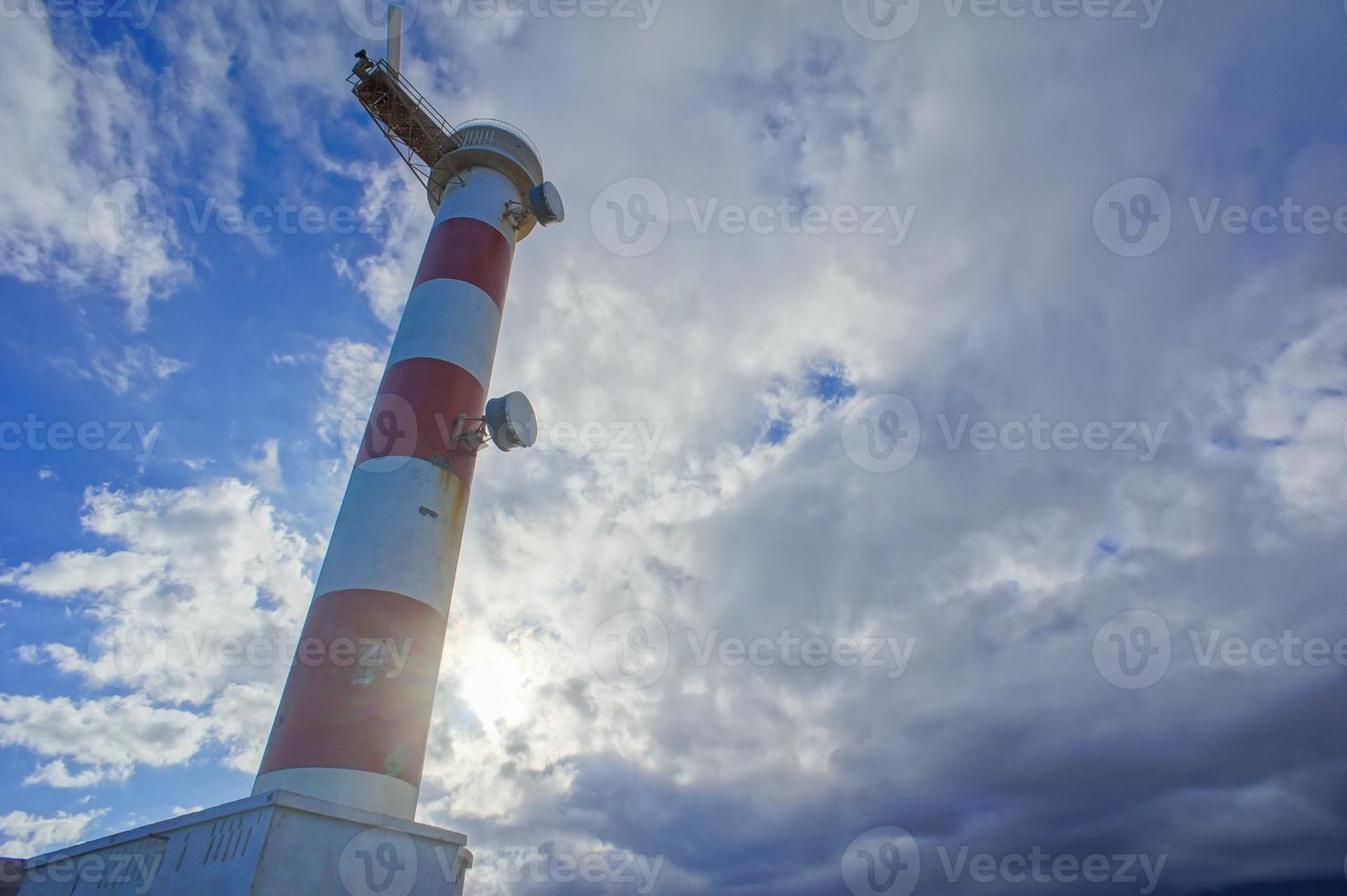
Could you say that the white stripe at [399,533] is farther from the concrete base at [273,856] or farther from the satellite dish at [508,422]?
the concrete base at [273,856]

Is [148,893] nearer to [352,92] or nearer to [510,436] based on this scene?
[510,436]

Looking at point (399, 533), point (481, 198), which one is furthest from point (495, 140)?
point (399, 533)

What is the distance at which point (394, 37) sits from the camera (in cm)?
1933

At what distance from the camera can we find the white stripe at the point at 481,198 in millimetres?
17938

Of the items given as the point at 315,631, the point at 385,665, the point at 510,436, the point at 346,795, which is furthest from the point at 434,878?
the point at 510,436

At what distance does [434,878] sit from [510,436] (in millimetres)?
7748

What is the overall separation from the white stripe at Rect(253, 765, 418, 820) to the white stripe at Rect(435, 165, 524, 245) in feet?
40.6

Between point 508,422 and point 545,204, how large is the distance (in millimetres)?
6832

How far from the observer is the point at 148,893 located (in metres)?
9.10

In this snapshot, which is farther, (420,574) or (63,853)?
(420,574)

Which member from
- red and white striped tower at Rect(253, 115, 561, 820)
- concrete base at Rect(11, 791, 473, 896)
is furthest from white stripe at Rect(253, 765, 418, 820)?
concrete base at Rect(11, 791, 473, 896)

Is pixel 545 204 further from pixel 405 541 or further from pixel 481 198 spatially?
pixel 405 541

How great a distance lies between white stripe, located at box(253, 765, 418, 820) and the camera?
10.6 meters

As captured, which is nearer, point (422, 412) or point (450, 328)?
point (422, 412)
